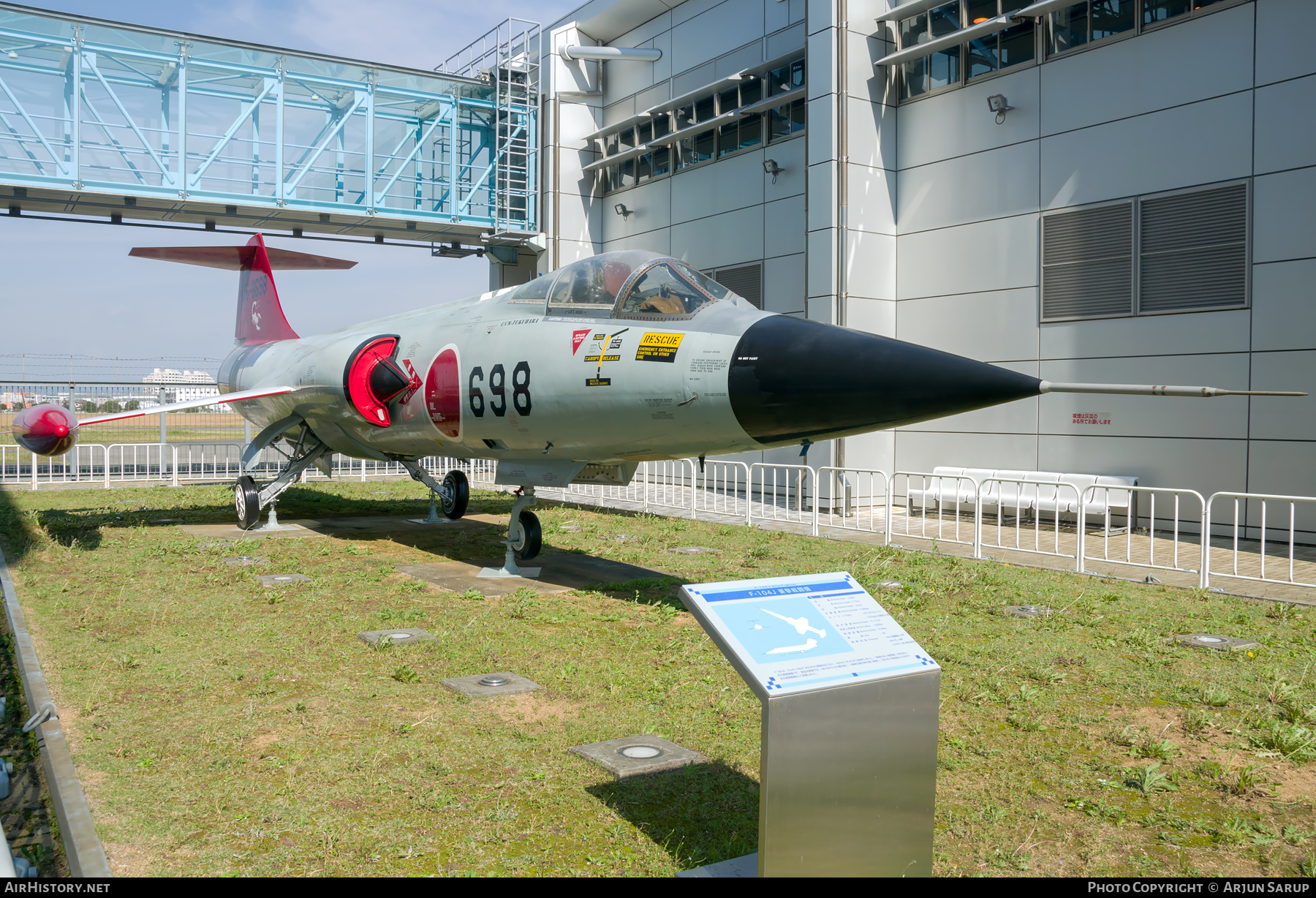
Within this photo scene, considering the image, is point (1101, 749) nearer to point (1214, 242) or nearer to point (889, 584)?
point (889, 584)

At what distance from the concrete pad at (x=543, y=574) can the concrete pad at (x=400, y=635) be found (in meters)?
1.51

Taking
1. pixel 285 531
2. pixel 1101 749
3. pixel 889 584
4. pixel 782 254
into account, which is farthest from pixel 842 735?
pixel 782 254

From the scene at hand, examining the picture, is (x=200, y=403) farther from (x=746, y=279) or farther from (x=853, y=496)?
(x=746, y=279)

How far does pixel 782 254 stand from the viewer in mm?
18281

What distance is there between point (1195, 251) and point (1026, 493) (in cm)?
431

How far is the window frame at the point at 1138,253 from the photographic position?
12320 millimetres

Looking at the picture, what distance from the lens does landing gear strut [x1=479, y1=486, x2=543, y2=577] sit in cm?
917

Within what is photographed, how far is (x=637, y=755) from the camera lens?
169 inches

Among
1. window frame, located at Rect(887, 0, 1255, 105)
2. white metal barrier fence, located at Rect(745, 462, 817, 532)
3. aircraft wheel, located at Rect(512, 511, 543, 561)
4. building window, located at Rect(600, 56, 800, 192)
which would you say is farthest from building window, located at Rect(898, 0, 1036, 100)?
aircraft wheel, located at Rect(512, 511, 543, 561)

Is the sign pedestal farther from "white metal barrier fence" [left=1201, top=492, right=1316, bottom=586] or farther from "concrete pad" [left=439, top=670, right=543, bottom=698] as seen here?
"white metal barrier fence" [left=1201, top=492, right=1316, bottom=586]

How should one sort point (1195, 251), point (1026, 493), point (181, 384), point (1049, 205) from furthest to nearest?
point (181, 384), point (1049, 205), point (1026, 493), point (1195, 251)

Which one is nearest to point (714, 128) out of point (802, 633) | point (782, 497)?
point (782, 497)

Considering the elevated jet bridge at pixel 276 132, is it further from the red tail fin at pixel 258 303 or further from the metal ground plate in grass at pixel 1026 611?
the metal ground plate in grass at pixel 1026 611

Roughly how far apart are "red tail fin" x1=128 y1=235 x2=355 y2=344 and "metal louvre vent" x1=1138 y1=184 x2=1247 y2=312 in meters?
13.9
